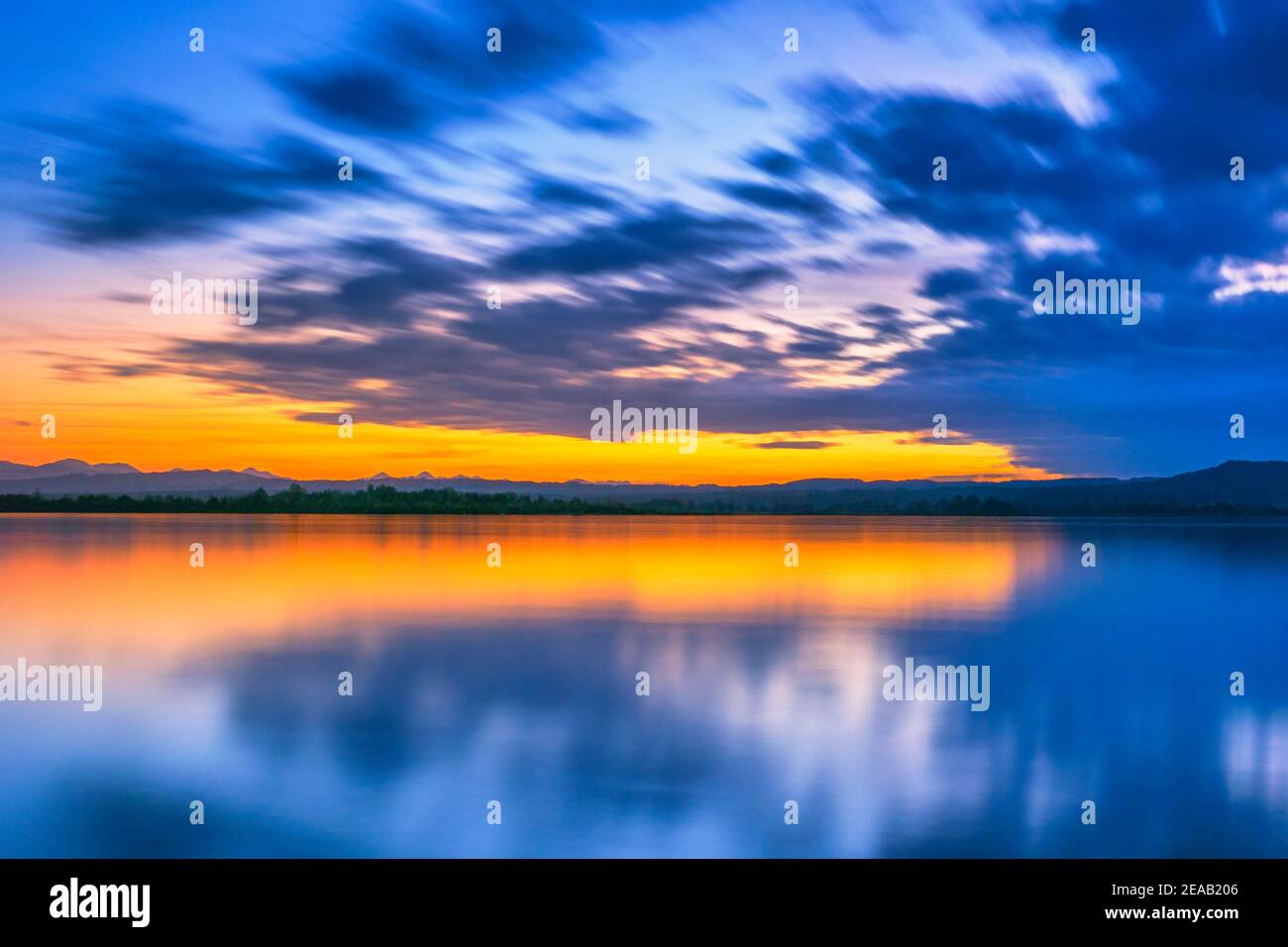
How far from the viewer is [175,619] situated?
2664 centimetres

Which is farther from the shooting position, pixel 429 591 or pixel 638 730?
pixel 429 591

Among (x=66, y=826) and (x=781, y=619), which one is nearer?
(x=66, y=826)

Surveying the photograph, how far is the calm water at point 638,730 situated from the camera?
1028 cm

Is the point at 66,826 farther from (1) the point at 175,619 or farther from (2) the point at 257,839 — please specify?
(1) the point at 175,619

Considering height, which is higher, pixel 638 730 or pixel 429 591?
pixel 429 591

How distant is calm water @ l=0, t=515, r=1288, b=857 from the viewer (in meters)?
10.3

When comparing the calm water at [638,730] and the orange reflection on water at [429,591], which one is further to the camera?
the orange reflection on water at [429,591]

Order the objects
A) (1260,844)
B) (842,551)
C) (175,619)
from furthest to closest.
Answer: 1. (842,551)
2. (175,619)
3. (1260,844)

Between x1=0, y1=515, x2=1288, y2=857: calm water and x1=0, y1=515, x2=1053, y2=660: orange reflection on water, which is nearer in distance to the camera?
x1=0, y1=515, x2=1288, y2=857: calm water

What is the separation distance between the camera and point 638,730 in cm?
1454

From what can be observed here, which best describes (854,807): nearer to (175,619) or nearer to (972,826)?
(972,826)

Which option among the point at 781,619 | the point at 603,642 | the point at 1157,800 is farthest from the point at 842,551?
the point at 1157,800
